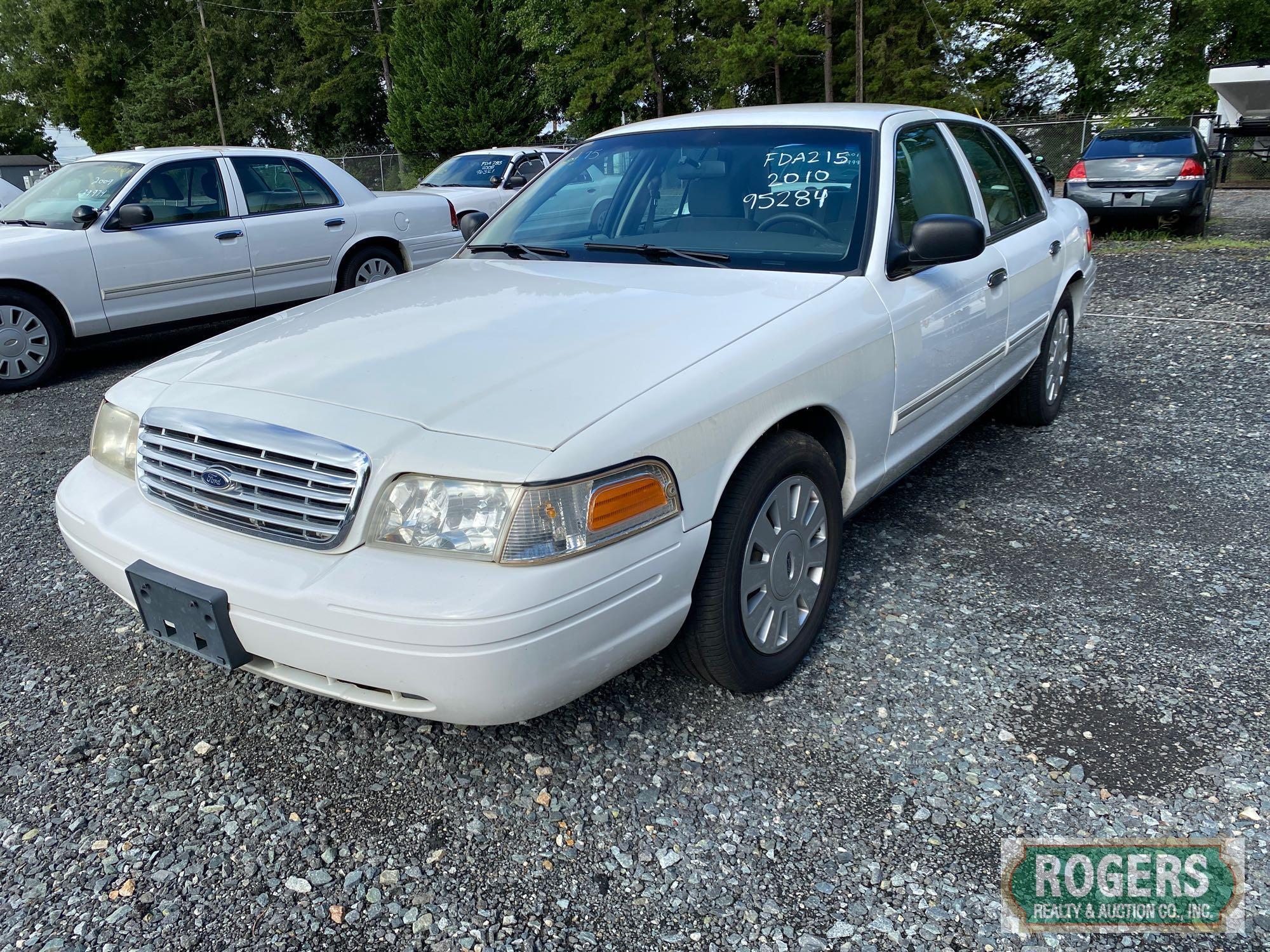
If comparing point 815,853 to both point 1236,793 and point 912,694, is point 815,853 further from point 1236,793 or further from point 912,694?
point 1236,793

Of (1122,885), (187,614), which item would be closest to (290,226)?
(187,614)

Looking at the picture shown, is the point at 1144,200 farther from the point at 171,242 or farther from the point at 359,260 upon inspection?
the point at 171,242

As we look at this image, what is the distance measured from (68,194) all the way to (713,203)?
6053 millimetres

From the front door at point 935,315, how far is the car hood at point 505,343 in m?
0.41

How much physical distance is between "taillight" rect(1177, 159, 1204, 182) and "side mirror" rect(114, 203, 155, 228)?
12.3m

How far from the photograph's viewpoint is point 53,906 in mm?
2172

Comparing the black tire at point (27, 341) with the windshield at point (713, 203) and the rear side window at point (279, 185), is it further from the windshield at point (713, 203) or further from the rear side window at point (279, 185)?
the windshield at point (713, 203)

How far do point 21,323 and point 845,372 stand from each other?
6.26 m

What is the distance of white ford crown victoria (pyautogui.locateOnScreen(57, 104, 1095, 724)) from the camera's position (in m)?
2.16

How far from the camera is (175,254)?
7316 mm

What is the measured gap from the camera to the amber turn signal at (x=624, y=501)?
7.17 ft

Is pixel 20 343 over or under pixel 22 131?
under

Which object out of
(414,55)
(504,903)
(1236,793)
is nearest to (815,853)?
(504,903)

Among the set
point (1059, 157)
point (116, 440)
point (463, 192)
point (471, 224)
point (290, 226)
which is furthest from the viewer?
point (1059, 157)
